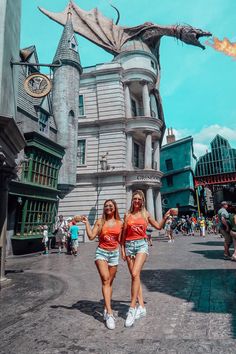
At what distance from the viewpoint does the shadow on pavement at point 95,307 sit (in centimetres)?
456

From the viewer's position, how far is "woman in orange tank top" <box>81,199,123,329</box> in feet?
13.5

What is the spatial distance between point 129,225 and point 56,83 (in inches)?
868

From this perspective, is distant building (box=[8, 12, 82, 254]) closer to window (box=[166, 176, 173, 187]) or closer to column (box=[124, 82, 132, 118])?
column (box=[124, 82, 132, 118])

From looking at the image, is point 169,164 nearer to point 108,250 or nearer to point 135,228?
point 135,228

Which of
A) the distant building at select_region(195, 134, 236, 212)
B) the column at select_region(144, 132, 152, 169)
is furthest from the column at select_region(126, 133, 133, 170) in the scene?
the distant building at select_region(195, 134, 236, 212)

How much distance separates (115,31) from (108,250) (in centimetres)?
3261

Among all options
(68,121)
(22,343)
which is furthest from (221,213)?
(68,121)

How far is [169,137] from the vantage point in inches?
2085

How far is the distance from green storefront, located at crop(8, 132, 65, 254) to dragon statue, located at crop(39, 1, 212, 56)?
1859cm

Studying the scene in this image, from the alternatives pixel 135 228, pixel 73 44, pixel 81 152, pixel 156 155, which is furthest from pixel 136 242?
pixel 73 44

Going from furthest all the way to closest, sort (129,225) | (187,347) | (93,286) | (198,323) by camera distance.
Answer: (93,286) → (129,225) → (198,323) → (187,347)

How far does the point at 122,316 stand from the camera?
441 cm

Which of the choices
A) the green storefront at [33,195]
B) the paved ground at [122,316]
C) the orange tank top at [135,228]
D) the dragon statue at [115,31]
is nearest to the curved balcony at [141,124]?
the green storefront at [33,195]

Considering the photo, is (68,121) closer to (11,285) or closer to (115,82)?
(115,82)
